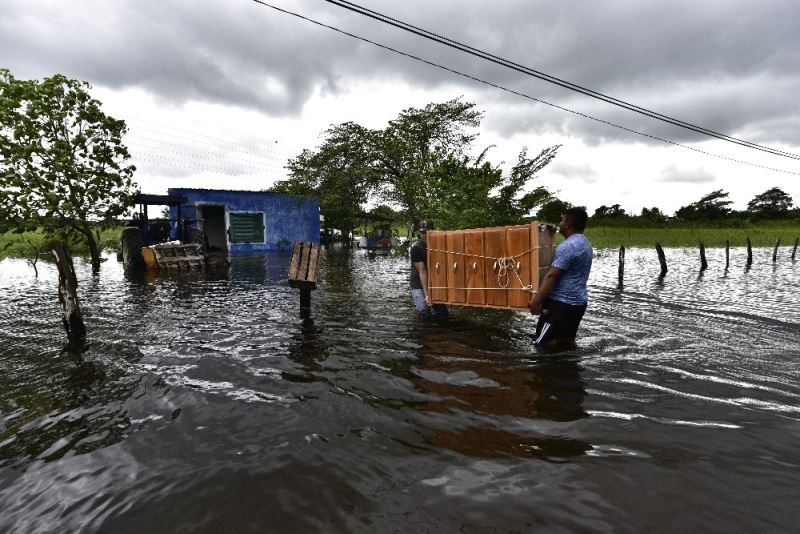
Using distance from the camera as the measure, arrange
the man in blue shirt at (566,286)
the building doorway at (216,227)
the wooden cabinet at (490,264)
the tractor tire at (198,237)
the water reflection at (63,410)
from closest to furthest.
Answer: the water reflection at (63,410) → the man in blue shirt at (566,286) → the wooden cabinet at (490,264) → the tractor tire at (198,237) → the building doorway at (216,227)

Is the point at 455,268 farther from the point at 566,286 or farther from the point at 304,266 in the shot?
the point at 304,266

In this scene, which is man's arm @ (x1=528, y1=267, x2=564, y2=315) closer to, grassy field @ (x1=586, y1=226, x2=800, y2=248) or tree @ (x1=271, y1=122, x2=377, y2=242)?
tree @ (x1=271, y1=122, x2=377, y2=242)

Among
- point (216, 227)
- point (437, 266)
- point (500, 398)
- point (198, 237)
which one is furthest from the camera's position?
point (216, 227)

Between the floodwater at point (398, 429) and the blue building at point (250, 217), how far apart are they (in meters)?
23.0

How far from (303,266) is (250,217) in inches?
1011

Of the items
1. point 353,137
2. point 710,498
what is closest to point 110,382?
point 710,498

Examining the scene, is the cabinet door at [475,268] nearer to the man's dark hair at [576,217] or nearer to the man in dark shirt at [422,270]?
the man in dark shirt at [422,270]

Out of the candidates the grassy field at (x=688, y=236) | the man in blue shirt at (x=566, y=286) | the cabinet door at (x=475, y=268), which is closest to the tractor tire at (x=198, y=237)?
the cabinet door at (x=475, y=268)

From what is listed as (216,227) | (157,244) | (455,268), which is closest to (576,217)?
(455,268)

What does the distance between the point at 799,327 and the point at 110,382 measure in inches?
552

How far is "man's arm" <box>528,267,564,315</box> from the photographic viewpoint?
19.8 ft

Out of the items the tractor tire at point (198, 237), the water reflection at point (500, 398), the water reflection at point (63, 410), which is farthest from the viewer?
the tractor tire at point (198, 237)

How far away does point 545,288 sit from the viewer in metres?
6.14

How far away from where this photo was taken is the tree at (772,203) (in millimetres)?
65981
